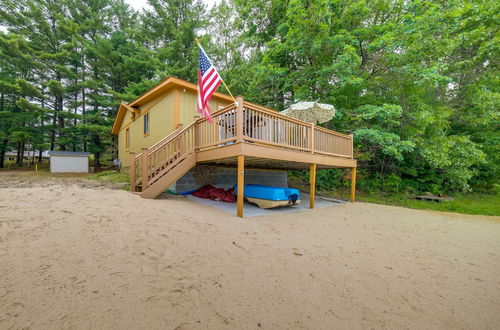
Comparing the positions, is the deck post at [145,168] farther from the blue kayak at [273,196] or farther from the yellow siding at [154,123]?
the blue kayak at [273,196]

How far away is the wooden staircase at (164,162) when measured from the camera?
5703 millimetres

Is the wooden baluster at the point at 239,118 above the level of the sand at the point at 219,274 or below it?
above

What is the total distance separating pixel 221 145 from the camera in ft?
20.3

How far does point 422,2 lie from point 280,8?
22.3 ft

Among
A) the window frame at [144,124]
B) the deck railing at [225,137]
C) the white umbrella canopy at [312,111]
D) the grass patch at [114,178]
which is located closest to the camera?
the deck railing at [225,137]

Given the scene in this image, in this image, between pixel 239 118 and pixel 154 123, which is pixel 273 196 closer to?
pixel 239 118

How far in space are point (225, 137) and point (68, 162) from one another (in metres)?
16.5

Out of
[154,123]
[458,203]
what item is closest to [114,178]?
[154,123]

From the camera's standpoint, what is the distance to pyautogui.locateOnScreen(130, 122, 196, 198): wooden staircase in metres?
5.70

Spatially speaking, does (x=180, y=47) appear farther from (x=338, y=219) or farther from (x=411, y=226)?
(x=411, y=226)

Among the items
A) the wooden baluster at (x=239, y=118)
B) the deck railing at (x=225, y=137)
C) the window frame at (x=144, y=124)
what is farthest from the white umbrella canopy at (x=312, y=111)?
the window frame at (x=144, y=124)

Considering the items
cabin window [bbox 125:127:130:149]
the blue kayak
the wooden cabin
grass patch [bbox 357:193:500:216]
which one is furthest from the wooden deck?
cabin window [bbox 125:127:130:149]

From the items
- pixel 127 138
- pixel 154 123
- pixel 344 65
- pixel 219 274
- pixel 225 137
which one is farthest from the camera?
pixel 127 138

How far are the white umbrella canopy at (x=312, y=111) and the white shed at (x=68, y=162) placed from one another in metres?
16.8
